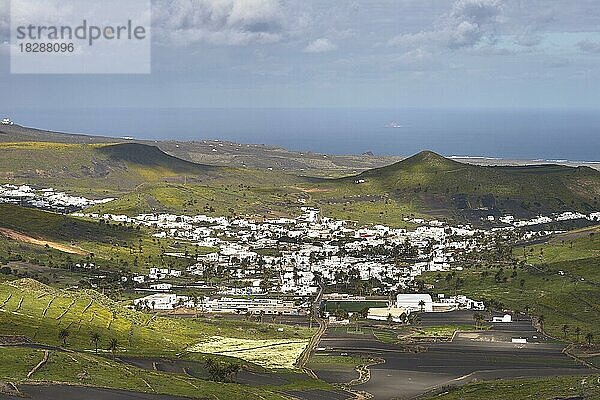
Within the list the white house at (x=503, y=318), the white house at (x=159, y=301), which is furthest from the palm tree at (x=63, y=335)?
the white house at (x=503, y=318)

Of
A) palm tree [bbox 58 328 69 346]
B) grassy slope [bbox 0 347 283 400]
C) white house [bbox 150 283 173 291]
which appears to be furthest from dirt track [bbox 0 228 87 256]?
grassy slope [bbox 0 347 283 400]

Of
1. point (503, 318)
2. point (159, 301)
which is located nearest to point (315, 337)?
point (503, 318)

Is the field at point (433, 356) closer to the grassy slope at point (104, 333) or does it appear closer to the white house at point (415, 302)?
the grassy slope at point (104, 333)

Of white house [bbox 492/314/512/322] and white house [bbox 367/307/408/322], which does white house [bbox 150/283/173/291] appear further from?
white house [bbox 492/314/512/322]

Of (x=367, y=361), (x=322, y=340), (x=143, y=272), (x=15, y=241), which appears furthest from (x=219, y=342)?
(x=15, y=241)

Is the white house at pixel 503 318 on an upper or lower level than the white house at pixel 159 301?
lower

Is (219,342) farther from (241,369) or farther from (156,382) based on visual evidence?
(156,382)
